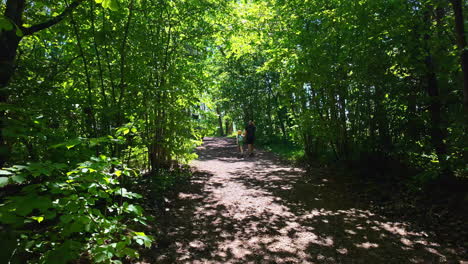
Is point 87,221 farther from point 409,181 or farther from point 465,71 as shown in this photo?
point 409,181

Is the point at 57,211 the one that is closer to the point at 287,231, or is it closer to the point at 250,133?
the point at 287,231

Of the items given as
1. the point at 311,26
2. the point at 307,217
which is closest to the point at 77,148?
the point at 307,217

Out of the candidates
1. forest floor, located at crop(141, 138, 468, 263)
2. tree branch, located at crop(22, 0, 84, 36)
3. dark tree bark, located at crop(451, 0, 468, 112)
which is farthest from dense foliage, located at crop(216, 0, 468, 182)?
tree branch, located at crop(22, 0, 84, 36)

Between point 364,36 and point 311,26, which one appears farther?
point 311,26

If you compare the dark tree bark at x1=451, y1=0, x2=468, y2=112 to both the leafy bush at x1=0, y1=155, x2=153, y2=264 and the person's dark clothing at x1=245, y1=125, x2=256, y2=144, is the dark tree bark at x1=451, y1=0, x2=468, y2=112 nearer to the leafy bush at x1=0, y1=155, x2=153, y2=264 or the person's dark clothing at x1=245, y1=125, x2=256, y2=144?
the leafy bush at x1=0, y1=155, x2=153, y2=264

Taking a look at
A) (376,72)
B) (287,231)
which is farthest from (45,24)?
(376,72)

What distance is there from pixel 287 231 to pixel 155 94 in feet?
11.4

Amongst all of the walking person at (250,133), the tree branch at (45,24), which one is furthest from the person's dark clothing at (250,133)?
the tree branch at (45,24)

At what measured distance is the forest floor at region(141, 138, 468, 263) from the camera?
3.30 metres

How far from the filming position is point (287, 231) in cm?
409

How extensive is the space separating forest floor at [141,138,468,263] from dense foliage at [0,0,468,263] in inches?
32.2

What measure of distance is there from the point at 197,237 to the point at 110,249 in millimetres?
2183

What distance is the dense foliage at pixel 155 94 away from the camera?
6.66ft

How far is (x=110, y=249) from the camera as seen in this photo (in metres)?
1.95
